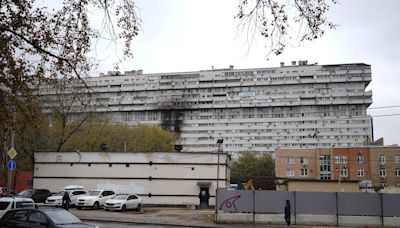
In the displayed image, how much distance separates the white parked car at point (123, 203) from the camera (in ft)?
125

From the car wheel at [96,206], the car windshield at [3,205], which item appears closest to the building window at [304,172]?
the car wheel at [96,206]

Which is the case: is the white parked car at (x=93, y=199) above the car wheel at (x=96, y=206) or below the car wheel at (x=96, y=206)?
above

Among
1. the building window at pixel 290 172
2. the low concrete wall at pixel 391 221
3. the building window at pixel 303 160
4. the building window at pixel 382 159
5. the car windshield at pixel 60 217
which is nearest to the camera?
the car windshield at pixel 60 217

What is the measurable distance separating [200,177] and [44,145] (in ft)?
88.9

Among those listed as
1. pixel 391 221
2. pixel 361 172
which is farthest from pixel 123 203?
pixel 361 172

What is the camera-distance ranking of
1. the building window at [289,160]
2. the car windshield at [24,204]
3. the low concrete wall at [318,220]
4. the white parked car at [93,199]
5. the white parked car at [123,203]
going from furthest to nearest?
the building window at [289,160] → the white parked car at [93,199] → the white parked car at [123,203] → the low concrete wall at [318,220] → the car windshield at [24,204]

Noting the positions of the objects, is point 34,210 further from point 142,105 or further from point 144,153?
point 142,105

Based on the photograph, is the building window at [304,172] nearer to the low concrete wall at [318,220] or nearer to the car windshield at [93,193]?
the car windshield at [93,193]

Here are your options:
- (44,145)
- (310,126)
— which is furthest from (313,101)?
(44,145)

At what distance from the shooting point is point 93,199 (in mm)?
39531

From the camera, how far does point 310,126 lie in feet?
493

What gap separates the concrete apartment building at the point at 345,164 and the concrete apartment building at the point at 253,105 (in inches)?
1414

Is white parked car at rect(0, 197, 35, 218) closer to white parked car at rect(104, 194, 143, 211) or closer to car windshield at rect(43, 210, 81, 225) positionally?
car windshield at rect(43, 210, 81, 225)

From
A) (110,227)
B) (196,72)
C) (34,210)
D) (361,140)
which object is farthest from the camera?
(196,72)
